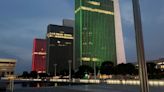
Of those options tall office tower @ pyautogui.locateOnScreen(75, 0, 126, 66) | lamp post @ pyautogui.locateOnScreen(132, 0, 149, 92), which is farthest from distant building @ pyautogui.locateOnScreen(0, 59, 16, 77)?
lamp post @ pyautogui.locateOnScreen(132, 0, 149, 92)

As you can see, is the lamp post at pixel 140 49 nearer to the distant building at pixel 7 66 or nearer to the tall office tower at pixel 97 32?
the tall office tower at pixel 97 32

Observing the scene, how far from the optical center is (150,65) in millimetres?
107000

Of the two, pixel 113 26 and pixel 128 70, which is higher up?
pixel 113 26

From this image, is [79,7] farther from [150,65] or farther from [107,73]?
[150,65]

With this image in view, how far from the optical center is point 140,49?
5.34 metres

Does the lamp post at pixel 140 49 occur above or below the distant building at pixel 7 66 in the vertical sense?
below

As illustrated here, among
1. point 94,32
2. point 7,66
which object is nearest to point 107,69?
point 94,32

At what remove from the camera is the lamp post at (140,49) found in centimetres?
515

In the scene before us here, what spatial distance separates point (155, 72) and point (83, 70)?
41664mm

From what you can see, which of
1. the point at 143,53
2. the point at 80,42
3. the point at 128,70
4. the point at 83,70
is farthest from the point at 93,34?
the point at 143,53

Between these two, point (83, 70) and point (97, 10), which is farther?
point (97, 10)

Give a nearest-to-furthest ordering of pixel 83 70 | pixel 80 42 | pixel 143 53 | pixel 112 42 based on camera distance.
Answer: pixel 143 53
pixel 83 70
pixel 80 42
pixel 112 42

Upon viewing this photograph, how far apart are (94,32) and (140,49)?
163030mm

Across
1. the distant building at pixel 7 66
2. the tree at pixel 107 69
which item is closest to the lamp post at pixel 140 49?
the tree at pixel 107 69
